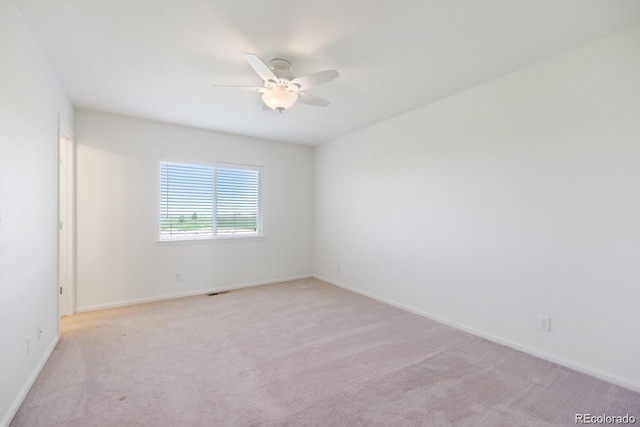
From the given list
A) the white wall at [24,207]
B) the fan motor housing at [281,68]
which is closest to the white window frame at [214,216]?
the white wall at [24,207]

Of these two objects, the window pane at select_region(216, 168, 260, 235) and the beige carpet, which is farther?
the window pane at select_region(216, 168, 260, 235)

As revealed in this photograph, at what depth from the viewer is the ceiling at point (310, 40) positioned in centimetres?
182

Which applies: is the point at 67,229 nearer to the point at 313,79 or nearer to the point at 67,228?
the point at 67,228

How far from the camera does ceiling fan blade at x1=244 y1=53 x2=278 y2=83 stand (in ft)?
6.39

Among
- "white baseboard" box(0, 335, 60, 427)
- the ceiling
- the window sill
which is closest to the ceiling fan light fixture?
the ceiling

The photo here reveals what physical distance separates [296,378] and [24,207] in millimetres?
2225

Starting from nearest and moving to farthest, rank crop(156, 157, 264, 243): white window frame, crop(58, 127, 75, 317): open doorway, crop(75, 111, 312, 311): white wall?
crop(58, 127, 75, 317): open doorway
crop(75, 111, 312, 311): white wall
crop(156, 157, 264, 243): white window frame

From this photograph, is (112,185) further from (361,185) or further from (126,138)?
(361,185)

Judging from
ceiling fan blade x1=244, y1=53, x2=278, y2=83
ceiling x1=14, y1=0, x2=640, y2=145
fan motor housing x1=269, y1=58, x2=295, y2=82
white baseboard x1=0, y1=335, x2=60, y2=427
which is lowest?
white baseboard x1=0, y1=335, x2=60, y2=427

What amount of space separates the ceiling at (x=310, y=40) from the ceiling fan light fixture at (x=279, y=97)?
0.27 m

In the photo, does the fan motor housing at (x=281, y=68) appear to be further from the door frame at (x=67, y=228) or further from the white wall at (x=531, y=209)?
the door frame at (x=67, y=228)

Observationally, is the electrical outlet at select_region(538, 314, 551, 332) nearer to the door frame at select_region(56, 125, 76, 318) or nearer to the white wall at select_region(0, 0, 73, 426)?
the white wall at select_region(0, 0, 73, 426)

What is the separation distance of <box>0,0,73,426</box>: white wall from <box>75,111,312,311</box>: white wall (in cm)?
108

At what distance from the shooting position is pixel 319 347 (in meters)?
2.67
